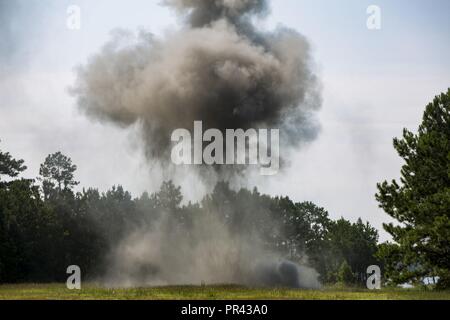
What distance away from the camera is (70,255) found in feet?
259

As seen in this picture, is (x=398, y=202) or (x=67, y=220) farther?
(x=67, y=220)

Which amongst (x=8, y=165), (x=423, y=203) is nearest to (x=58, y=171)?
(x=8, y=165)

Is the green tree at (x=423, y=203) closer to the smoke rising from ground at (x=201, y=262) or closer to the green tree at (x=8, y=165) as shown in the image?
the smoke rising from ground at (x=201, y=262)

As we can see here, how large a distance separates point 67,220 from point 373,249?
55.8 metres

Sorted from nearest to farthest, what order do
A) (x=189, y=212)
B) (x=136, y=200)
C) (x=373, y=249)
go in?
1. (x=189, y=212)
2. (x=136, y=200)
3. (x=373, y=249)

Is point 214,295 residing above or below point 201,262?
below

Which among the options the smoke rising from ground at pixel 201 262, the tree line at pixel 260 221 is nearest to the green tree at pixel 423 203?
the tree line at pixel 260 221

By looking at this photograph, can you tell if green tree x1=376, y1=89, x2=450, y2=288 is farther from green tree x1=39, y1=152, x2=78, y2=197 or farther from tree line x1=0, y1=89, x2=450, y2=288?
green tree x1=39, y1=152, x2=78, y2=197

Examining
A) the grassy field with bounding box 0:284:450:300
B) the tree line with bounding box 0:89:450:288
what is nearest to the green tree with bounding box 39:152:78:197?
the tree line with bounding box 0:89:450:288

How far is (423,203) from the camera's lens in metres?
41.9

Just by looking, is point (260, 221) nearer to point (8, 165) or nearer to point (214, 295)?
point (8, 165)

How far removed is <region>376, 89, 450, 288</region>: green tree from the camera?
4122cm
